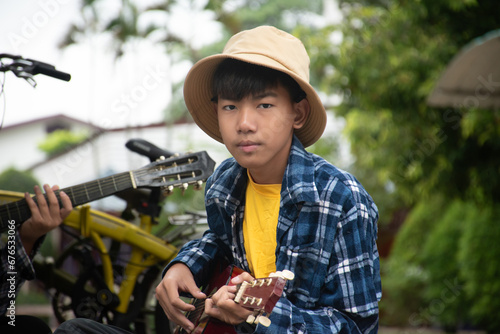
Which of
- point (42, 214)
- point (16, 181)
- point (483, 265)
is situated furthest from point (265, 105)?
point (16, 181)

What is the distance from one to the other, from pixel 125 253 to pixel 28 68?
1.20 meters

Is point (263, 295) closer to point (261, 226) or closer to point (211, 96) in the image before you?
point (261, 226)

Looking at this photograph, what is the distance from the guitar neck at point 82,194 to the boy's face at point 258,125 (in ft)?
3.00

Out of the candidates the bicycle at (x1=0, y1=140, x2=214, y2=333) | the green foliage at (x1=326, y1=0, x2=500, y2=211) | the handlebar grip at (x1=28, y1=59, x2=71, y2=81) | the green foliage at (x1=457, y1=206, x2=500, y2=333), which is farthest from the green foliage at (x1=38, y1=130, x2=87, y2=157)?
the handlebar grip at (x1=28, y1=59, x2=71, y2=81)

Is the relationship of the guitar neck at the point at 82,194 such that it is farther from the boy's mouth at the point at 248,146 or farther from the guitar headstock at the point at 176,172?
the boy's mouth at the point at 248,146

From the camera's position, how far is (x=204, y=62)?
2.04 m

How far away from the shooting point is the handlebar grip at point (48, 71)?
245cm

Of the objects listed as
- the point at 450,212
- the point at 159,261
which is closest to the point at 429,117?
the point at 450,212

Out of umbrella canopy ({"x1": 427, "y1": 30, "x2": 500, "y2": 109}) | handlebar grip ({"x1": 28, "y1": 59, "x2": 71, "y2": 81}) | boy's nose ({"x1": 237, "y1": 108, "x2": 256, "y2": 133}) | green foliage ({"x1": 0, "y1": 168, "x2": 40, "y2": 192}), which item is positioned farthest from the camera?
green foliage ({"x1": 0, "y1": 168, "x2": 40, "y2": 192})

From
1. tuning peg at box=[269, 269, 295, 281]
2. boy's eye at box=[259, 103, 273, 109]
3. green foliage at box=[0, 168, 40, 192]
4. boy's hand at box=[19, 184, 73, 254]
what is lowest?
green foliage at box=[0, 168, 40, 192]

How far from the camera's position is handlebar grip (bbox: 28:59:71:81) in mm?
2451

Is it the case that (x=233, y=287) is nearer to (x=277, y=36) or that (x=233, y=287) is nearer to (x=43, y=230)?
(x=277, y=36)

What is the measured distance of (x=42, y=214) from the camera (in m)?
2.53

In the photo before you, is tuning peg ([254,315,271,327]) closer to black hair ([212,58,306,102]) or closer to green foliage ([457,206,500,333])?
→ black hair ([212,58,306,102])
